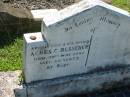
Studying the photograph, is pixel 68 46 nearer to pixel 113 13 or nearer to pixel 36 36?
pixel 36 36

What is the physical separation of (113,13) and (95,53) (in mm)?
880

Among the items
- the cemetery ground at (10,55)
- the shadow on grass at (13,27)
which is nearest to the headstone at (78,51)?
the cemetery ground at (10,55)

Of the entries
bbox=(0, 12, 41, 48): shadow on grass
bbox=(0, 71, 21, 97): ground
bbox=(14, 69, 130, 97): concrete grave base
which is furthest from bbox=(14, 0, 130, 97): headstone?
bbox=(0, 12, 41, 48): shadow on grass

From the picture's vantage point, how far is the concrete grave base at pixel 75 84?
656cm

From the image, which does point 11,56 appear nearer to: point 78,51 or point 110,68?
point 78,51

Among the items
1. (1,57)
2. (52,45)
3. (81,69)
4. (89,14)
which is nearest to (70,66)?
(81,69)

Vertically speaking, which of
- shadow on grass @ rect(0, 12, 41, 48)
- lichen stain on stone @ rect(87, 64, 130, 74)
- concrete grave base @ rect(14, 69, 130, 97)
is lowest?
concrete grave base @ rect(14, 69, 130, 97)

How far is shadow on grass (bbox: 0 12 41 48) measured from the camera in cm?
845

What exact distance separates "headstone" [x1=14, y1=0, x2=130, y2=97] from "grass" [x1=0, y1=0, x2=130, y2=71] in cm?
114

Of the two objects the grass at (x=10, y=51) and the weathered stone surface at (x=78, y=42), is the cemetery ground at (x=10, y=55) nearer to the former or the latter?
the grass at (x=10, y=51)

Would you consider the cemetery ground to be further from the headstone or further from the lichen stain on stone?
the lichen stain on stone

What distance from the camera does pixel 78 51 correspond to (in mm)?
6598

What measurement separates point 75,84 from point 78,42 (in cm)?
90

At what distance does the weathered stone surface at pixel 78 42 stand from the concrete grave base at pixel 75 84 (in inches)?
4.5
